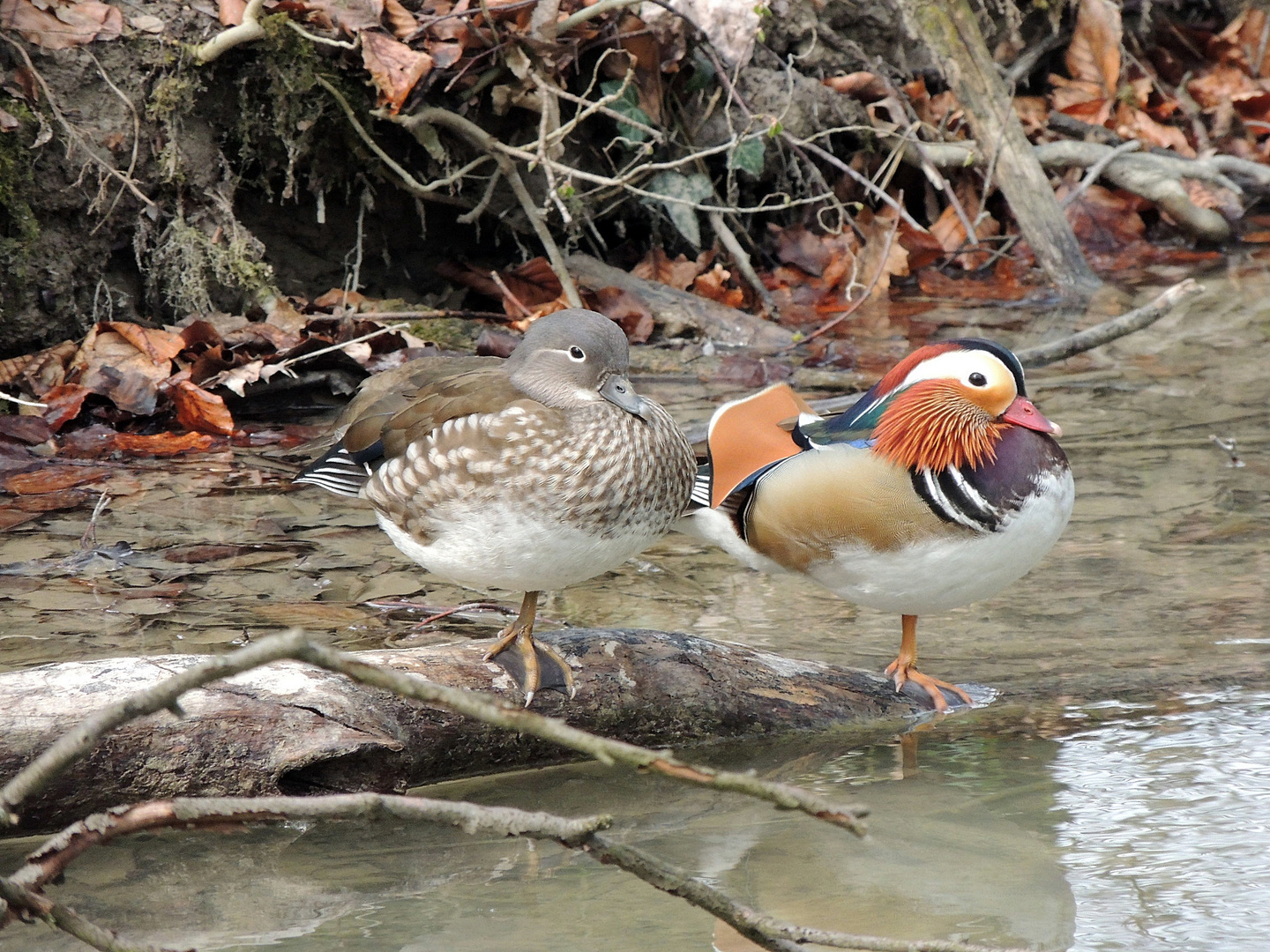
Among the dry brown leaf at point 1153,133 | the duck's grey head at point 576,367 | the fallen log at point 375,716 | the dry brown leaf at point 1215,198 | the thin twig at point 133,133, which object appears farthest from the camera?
the dry brown leaf at point 1153,133

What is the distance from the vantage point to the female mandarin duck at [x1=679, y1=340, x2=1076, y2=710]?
3.01 meters

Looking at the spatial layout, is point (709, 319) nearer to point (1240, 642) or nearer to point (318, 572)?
point (318, 572)

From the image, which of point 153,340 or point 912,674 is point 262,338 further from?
point 912,674

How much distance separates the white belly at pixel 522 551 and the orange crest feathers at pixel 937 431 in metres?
0.67

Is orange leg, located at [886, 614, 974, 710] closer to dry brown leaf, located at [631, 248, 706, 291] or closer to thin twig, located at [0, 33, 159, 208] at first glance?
thin twig, located at [0, 33, 159, 208]

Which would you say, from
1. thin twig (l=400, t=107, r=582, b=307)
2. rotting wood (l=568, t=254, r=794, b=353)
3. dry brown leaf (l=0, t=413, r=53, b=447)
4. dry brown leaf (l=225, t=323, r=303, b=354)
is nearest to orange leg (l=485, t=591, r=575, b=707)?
dry brown leaf (l=0, t=413, r=53, b=447)

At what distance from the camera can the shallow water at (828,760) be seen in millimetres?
2336

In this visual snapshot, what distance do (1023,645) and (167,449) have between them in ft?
9.76

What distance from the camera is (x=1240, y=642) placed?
11.2 feet

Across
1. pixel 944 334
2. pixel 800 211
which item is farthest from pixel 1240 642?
pixel 800 211

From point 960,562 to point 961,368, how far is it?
535 mm

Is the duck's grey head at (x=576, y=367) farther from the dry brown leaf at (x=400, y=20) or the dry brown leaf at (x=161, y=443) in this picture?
the dry brown leaf at (x=400, y=20)

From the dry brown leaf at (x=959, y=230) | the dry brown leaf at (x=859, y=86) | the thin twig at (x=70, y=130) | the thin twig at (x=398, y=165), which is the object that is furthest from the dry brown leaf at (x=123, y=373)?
the dry brown leaf at (x=959, y=230)

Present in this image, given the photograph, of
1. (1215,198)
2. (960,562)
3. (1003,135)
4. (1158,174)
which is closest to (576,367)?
(960,562)
